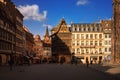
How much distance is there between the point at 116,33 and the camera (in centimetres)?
6975

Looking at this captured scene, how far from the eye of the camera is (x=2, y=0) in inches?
3115

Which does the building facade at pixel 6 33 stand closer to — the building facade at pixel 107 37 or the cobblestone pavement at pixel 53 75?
the cobblestone pavement at pixel 53 75

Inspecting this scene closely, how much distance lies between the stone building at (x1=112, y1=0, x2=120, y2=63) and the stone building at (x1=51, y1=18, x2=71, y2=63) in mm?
49948

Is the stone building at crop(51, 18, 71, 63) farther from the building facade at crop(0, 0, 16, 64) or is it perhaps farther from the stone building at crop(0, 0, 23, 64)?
the building facade at crop(0, 0, 16, 64)

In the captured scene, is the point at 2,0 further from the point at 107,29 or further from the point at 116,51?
the point at 107,29

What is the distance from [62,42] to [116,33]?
51.6 meters

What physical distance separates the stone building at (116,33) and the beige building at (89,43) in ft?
157

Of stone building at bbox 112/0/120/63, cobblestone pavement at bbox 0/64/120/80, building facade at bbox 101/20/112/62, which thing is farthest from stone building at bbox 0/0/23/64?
building facade at bbox 101/20/112/62

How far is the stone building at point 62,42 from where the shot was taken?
119688 millimetres

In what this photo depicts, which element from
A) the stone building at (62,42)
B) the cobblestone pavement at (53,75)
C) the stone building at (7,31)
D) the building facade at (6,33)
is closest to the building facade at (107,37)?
the stone building at (62,42)

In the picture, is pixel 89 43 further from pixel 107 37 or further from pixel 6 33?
pixel 6 33

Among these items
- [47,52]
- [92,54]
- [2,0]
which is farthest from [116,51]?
[47,52]

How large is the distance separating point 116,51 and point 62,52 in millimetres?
53416

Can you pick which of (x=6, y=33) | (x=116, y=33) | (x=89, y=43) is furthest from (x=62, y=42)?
(x=116, y=33)
